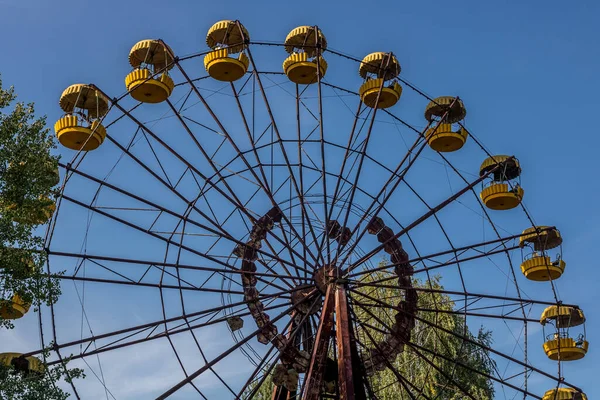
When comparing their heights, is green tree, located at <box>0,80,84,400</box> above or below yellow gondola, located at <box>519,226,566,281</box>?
below

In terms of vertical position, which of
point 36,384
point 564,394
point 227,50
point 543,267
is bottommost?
point 36,384

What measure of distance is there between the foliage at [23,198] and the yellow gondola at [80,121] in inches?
132

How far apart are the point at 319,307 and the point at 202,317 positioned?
302 centimetres

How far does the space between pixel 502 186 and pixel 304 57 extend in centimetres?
638

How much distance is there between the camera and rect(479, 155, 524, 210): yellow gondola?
23156 millimetres

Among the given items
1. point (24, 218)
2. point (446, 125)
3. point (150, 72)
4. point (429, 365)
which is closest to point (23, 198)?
point (24, 218)

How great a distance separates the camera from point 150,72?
71.1ft

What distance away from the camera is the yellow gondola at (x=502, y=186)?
76.0ft

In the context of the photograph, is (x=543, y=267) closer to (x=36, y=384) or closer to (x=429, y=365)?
(x=429, y=365)

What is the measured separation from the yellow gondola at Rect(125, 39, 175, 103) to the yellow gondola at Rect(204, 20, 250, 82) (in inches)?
41.4

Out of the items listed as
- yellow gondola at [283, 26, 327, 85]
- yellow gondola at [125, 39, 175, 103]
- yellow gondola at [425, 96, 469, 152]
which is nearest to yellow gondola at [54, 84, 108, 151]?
yellow gondola at [125, 39, 175, 103]

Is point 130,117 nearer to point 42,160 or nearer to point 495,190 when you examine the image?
point 42,160

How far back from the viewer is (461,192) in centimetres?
2253

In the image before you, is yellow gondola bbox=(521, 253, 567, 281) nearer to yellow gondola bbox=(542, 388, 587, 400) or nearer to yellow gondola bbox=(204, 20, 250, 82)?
yellow gondola bbox=(542, 388, 587, 400)
